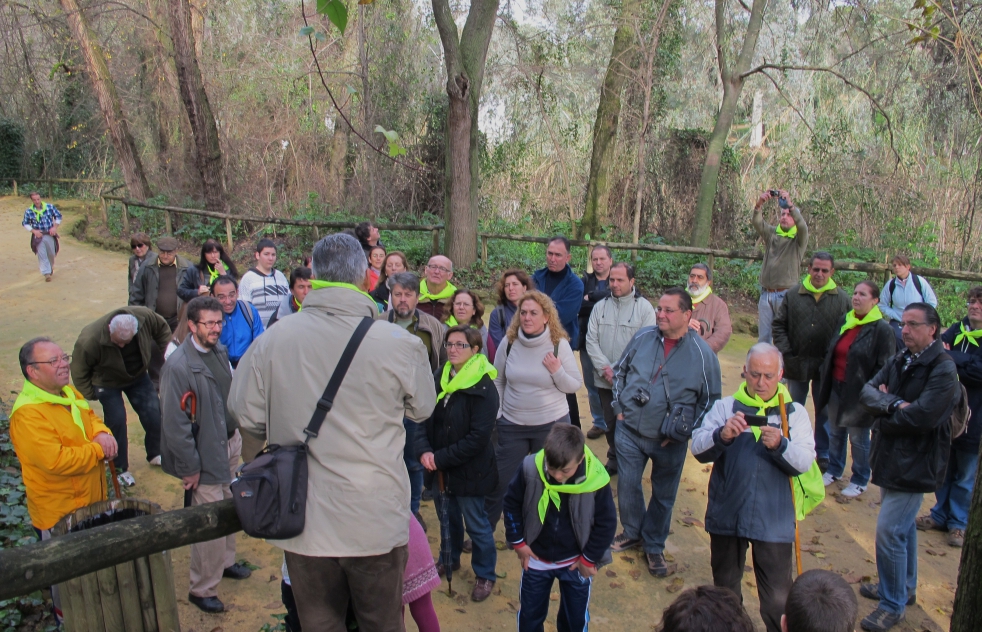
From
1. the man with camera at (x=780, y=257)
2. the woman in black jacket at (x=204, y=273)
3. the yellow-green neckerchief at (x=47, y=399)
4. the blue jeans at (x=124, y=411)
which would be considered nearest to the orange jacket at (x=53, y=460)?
the yellow-green neckerchief at (x=47, y=399)

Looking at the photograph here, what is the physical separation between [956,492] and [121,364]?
601cm

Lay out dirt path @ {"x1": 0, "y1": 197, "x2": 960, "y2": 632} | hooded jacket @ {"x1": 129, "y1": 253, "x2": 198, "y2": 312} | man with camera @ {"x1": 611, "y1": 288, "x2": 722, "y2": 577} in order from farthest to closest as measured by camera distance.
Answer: hooded jacket @ {"x1": 129, "y1": 253, "x2": 198, "y2": 312} < man with camera @ {"x1": 611, "y1": 288, "x2": 722, "y2": 577} < dirt path @ {"x1": 0, "y1": 197, "x2": 960, "y2": 632}

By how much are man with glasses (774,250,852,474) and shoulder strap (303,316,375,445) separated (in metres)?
4.66

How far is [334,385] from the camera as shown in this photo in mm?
2291

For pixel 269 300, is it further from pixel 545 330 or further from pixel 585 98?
pixel 585 98

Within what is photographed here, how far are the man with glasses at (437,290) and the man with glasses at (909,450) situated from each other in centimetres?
308

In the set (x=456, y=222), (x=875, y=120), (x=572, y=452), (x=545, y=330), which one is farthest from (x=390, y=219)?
(x=572, y=452)

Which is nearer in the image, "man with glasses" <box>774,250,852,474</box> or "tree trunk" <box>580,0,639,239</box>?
"man with glasses" <box>774,250,852,474</box>

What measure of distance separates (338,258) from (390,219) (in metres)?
12.8

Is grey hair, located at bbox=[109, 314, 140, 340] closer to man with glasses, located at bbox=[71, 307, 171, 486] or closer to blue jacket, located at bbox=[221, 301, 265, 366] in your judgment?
man with glasses, located at bbox=[71, 307, 171, 486]

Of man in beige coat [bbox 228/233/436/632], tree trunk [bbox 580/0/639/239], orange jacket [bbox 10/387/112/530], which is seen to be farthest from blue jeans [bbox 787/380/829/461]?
tree trunk [bbox 580/0/639/239]

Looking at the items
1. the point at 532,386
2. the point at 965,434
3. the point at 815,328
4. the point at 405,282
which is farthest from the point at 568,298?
the point at 965,434

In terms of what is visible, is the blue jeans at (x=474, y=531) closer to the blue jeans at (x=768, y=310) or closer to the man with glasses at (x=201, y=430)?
the man with glasses at (x=201, y=430)

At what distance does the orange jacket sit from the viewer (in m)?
3.50
